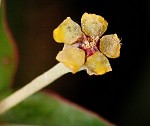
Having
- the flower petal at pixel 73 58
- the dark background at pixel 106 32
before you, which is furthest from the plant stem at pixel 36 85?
the dark background at pixel 106 32

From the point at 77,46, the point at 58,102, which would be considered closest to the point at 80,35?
the point at 77,46

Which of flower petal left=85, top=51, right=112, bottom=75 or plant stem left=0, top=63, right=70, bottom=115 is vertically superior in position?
plant stem left=0, top=63, right=70, bottom=115

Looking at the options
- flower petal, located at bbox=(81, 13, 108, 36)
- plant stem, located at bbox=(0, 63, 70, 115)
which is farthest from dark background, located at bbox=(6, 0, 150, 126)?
flower petal, located at bbox=(81, 13, 108, 36)

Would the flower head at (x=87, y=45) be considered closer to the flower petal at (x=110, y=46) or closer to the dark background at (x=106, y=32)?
the flower petal at (x=110, y=46)

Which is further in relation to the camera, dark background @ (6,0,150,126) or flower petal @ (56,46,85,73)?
dark background @ (6,0,150,126)

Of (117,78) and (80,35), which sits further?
(117,78)

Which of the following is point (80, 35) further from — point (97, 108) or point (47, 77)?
point (97, 108)

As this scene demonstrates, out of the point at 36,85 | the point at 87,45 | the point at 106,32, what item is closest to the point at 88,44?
the point at 87,45

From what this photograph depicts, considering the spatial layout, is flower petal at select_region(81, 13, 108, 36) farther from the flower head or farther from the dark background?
the dark background
